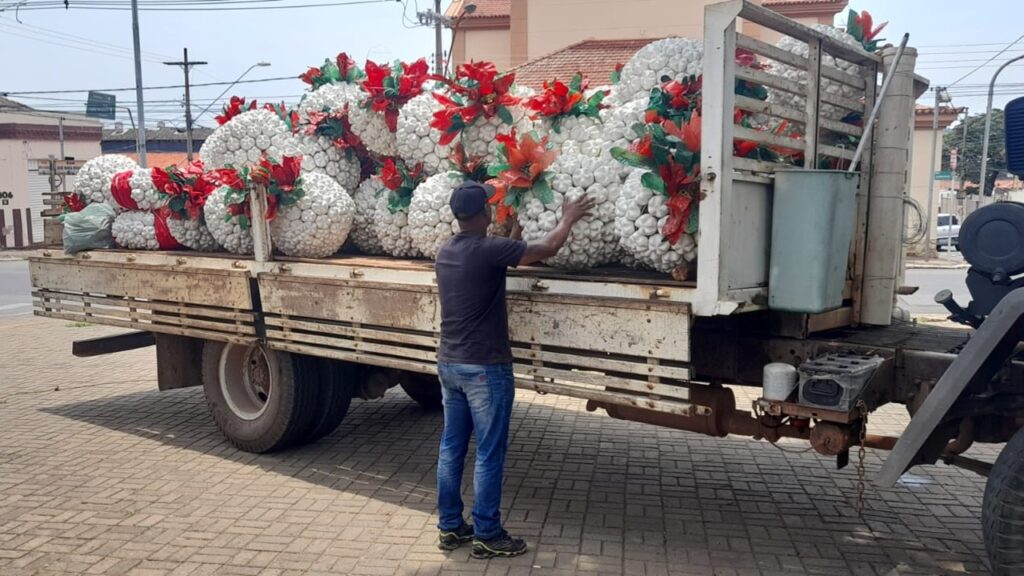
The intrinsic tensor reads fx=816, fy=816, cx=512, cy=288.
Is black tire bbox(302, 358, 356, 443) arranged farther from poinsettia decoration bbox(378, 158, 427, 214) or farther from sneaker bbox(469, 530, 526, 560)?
sneaker bbox(469, 530, 526, 560)

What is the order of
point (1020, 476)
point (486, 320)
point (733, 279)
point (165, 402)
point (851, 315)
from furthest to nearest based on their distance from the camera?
1. point (165, 402)
2. point (851, 315)
3. point (486, 320)
4. point (733, 279)
5. point (1020, 476)

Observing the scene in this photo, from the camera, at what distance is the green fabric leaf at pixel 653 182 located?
343 centimetres

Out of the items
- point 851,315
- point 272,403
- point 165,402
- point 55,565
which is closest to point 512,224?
point 851,315

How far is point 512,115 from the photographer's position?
464 centimetres

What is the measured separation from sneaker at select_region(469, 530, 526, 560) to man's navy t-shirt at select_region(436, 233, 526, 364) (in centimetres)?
88

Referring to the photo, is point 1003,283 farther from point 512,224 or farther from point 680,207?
point 512,224

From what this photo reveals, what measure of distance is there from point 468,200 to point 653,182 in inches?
34.4

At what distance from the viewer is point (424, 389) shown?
6578 mm

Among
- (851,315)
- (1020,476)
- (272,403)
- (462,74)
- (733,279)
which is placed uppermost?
(462,74)

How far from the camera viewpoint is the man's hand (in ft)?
12.3

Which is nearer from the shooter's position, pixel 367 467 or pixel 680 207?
pixel 680 207

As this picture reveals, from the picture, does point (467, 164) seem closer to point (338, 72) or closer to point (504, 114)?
point (504, 114)

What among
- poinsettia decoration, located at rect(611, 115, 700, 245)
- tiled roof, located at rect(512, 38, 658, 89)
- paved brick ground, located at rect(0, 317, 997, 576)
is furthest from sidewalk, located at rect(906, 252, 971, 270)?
poinsettia decoration, located at rect(611, 115, 700, 245)

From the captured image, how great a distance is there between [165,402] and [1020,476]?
265 inches
